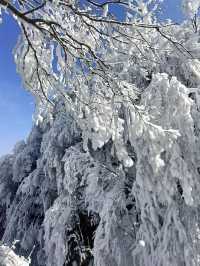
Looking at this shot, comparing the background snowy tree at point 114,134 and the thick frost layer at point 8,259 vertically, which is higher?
the background snowy tree at point 114,134

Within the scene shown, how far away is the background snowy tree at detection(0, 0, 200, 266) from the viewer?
2723mm

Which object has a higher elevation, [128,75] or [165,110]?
[128,75]

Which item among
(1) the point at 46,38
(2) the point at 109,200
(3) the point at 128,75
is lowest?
(2) the point at 109,200

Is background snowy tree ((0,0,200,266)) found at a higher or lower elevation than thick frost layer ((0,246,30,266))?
higher

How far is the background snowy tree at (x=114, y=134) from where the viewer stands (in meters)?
2.72

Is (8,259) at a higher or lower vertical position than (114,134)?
lower

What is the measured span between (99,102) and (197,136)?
3151 millimetres

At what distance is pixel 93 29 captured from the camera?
9.62 ft

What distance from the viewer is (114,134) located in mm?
2799

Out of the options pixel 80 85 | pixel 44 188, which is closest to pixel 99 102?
pixel 80 85

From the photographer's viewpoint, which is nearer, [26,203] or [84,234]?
[84,234]

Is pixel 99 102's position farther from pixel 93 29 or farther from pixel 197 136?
pixel 197 136

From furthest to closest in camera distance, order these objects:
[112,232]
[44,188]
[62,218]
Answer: [44,188], [62,218], [112,232]

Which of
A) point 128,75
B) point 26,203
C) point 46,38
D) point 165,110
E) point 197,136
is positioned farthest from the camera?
point 26,203
